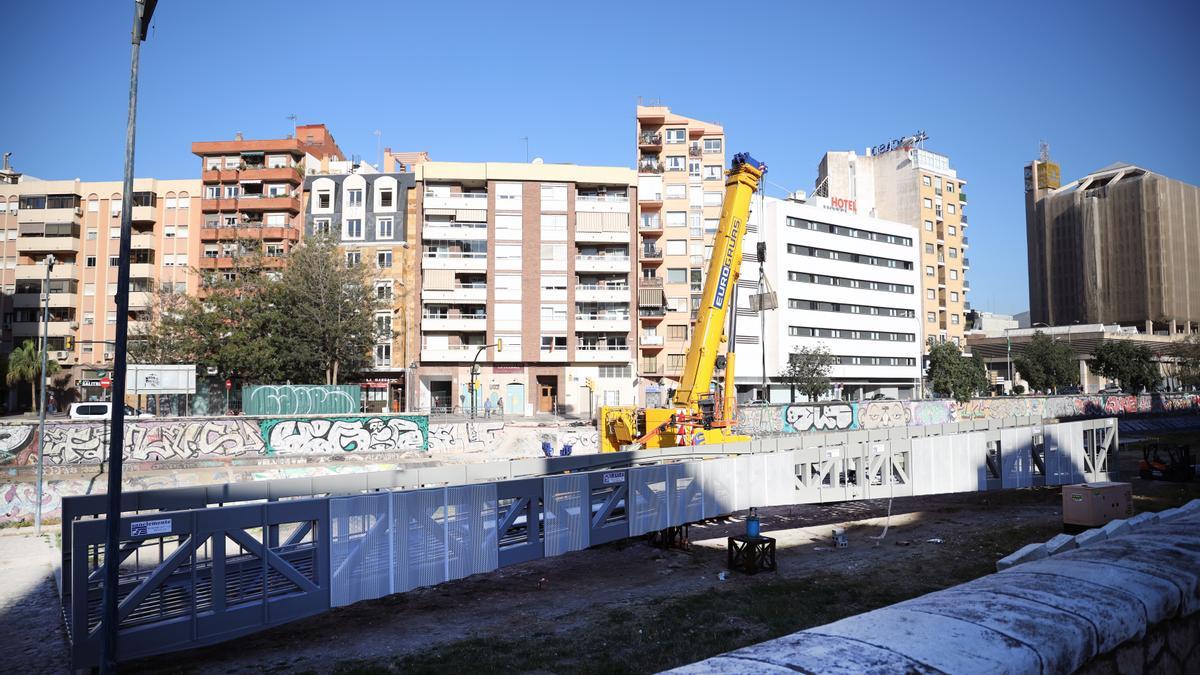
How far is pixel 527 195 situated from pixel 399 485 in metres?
46.3

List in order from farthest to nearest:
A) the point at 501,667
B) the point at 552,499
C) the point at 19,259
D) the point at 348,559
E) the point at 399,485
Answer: the point at 19,259
the point at 399,485
the point at 552,499
the point at 348,559
the point at 501,667

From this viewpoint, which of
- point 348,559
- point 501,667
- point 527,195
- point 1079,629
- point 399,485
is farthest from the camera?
point 527,195

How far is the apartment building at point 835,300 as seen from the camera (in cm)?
6638

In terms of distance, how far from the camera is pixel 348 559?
12320 millimetres

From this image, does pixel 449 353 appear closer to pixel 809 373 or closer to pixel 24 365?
pixel 809 373

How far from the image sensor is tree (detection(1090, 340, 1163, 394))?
232 feet

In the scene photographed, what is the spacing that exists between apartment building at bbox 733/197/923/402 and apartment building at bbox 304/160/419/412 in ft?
94.0

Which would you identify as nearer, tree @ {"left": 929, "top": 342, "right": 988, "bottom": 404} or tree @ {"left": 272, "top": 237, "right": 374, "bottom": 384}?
tree @ {"left": 272, "top": 237, "right": 374, "bottom": 384}

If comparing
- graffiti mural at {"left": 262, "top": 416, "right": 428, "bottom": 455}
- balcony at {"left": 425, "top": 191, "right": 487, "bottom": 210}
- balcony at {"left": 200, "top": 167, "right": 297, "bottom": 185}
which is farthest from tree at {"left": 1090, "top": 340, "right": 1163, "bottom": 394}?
balcony at {"left": 200, "top": 167, "right": 297, "bottom": 185}

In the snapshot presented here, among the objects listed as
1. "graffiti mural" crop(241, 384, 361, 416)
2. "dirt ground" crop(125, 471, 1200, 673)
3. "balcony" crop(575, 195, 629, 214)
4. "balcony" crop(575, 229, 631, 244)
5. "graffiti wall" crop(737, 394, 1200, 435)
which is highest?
"balcony" crop(575, 195, 629, 214)

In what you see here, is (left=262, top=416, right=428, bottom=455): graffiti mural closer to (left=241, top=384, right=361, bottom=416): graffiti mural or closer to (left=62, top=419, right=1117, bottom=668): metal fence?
(left=241, top=384, right=361, bottom=416): graffiti mural

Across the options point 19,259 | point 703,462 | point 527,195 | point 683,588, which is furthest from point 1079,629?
point 19,259

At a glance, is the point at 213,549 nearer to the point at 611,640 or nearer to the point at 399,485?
the point at 399,485

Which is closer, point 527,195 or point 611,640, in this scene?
point 611,640
